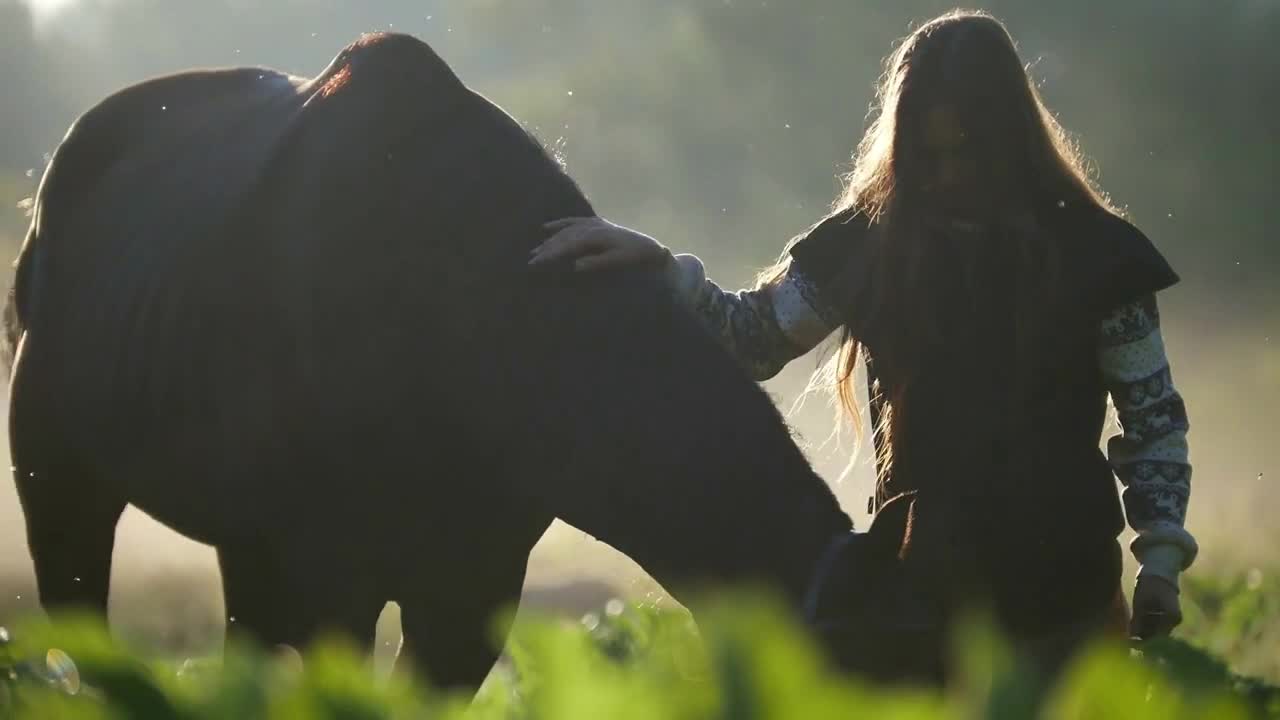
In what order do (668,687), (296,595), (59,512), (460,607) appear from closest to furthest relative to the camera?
(668,687) → (296,595) → (460,607) → (59,512)

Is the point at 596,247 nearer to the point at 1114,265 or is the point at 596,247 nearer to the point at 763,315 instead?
the point at 763,315

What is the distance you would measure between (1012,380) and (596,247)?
0.91 meters

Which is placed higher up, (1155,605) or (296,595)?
(1155,605)

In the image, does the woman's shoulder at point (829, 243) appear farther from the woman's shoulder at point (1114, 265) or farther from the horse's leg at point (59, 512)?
the horse's leg at point (59, 512)

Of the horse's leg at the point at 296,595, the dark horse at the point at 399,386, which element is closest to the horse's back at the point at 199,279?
the dark horse at the point at 399,386

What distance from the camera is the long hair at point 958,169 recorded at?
294cm

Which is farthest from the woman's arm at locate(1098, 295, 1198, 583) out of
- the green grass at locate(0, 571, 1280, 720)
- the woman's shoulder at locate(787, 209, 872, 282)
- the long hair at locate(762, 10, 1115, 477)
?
the green grass at locate(0, 571, 1280, 720)

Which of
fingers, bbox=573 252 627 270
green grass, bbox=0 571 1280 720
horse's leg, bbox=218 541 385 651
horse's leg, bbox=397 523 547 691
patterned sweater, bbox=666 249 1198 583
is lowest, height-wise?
green grass, bbox=0 571 1280 720

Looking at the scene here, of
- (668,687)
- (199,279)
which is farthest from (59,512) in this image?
(668,687)

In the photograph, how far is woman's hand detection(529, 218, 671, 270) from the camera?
2627mm

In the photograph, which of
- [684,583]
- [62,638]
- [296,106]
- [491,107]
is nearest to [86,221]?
[296,106]

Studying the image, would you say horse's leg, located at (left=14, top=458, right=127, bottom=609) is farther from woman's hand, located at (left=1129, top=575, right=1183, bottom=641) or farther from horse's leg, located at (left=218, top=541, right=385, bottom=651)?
woman's hand, located at (left=1129, top=575, right=1183, bottom=641)

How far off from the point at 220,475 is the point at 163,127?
1.53 m

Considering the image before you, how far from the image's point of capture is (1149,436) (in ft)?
9.35
